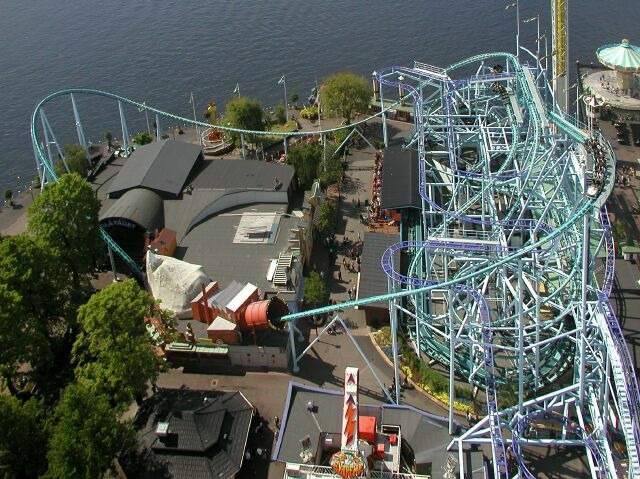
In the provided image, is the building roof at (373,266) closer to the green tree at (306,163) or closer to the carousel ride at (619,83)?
the green tree at (306,163)

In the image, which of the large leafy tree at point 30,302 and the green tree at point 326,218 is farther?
the green tree at point 326,218

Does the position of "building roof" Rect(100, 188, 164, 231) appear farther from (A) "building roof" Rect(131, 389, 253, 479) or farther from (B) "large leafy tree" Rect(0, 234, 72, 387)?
(A) "building roof" Rect(131, 389, 253, 479)

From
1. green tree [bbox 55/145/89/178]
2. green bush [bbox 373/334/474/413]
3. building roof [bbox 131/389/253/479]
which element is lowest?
green bush [bbox 373/334/474/413]

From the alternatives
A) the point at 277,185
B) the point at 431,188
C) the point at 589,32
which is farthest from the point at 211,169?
the point at 589,32

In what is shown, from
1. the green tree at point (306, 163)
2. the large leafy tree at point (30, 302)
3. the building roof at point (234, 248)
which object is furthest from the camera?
the green tree at point (306, 163)

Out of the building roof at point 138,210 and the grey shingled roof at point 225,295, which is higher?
the building roof at point 138,210

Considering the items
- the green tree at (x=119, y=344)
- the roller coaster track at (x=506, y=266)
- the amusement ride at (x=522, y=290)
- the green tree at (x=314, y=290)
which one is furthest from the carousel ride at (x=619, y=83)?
the green tree at (x=119, y=344)

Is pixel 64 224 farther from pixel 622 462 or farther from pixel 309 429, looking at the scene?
pixel 622 462

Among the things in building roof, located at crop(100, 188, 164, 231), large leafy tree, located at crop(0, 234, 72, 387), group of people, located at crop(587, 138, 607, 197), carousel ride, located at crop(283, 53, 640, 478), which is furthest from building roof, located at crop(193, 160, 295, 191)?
group of people, located at crop(587, 138, 607, 197)
